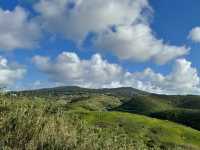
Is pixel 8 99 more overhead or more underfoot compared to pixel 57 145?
more overhead

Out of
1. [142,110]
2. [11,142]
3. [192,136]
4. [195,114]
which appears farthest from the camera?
[142,110]

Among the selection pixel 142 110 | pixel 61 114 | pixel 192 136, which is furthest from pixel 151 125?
pixel 142 110

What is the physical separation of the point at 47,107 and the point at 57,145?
2.08 m

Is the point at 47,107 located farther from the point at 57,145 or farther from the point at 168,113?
the point at 168,113

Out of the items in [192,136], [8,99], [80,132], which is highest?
[8,99]

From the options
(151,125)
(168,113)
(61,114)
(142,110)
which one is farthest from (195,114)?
(61,114)

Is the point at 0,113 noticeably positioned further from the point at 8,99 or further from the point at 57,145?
the point at 57,145

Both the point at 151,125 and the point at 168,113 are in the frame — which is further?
the point at 168,113

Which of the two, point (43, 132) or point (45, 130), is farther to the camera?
point (45, 130)

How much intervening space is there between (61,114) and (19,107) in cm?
132

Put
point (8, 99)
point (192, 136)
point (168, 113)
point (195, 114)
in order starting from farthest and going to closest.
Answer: point (168, 113) → point (195, 114) → point (192, 136) → point (8, 99)

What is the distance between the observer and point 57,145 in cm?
1080

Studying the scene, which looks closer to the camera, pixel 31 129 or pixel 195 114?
pixel 31 129

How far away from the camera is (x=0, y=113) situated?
11.6 meters
